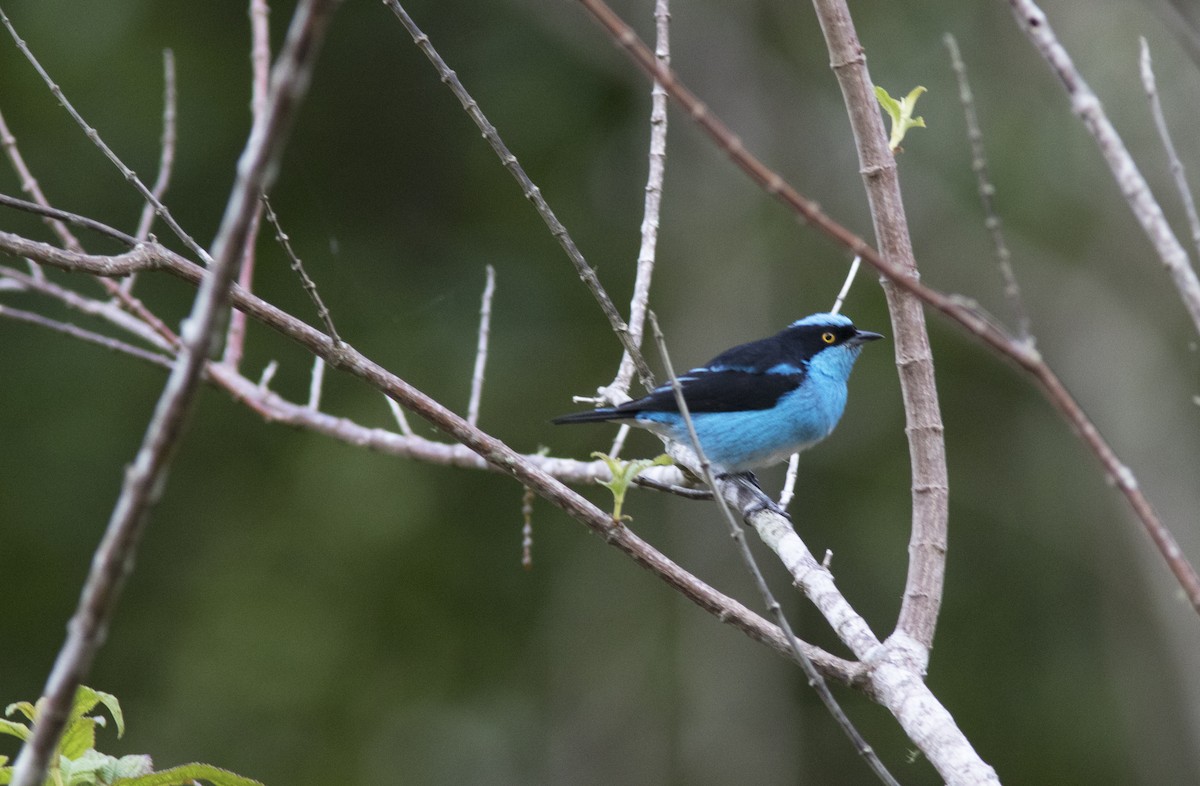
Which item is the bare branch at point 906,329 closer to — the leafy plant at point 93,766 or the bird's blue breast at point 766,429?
the leafy plant at point 93,766

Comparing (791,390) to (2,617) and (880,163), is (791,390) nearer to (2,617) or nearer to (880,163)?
(880,163)

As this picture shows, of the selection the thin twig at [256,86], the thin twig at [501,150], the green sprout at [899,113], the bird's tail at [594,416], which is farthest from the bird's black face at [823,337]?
the thin twig at [501,150]

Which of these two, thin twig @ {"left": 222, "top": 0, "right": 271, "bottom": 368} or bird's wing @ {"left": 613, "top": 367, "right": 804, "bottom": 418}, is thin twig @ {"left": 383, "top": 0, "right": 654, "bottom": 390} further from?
bird's wing @ {"left": 613, "top": 367, "right": 804, "bottom": 418}

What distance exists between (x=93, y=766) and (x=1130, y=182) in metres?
1.70

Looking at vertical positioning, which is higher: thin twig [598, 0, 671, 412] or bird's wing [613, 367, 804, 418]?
thin twig [598, 0, 671, 412]

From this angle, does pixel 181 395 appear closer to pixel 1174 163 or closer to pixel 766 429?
pixel 1174 163

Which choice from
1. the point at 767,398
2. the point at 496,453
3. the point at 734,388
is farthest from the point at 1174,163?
the point at 734,388

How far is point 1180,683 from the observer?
8.87m

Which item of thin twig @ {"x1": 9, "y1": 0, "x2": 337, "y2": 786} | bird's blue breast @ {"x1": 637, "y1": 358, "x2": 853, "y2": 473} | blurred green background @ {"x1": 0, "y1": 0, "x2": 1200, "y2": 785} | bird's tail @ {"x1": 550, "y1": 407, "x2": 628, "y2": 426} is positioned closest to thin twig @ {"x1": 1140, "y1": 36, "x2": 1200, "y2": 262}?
thin twig @ {"x1": 9, "y1": 0, "x2": 337, "y2": 786}

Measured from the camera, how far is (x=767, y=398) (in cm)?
512

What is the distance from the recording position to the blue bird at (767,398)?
496 centimetres

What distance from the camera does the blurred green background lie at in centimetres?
882

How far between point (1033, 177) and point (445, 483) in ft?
16.6

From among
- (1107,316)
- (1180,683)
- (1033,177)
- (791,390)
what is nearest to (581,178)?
(1033,177)
